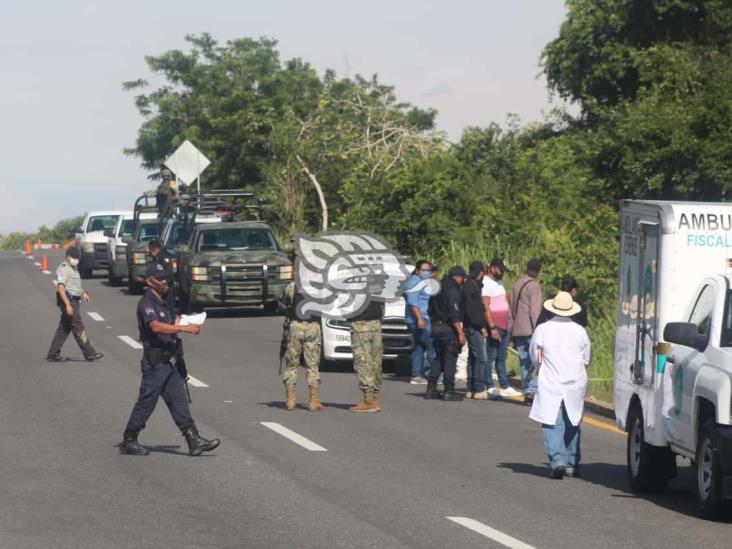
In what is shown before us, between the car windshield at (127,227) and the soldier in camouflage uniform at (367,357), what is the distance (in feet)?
88.3

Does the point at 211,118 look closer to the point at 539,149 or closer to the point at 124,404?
the point at 539,149

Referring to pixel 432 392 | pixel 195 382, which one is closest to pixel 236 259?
pixel 195 382

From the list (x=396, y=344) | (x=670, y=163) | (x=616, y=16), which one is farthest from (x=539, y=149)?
(x=396, y=344)

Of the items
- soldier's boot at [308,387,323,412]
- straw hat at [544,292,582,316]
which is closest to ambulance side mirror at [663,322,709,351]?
straw hat at [544,292,582,316]

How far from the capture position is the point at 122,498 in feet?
36.5

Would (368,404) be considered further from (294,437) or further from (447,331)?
(294,437)

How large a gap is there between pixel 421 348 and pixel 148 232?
2086cm

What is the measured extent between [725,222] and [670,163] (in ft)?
58.7

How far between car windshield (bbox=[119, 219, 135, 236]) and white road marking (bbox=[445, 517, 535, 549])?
34272 mm

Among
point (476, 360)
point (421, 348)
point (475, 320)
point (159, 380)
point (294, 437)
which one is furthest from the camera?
point (421, 348)

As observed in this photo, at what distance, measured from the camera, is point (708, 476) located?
34.8 feet

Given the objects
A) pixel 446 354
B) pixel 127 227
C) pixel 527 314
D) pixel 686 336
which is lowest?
pixel 446 354

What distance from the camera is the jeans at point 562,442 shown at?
12.6 m

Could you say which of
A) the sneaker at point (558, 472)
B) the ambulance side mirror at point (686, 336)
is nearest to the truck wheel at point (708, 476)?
the ambulance side mirror at point (686, 336)
